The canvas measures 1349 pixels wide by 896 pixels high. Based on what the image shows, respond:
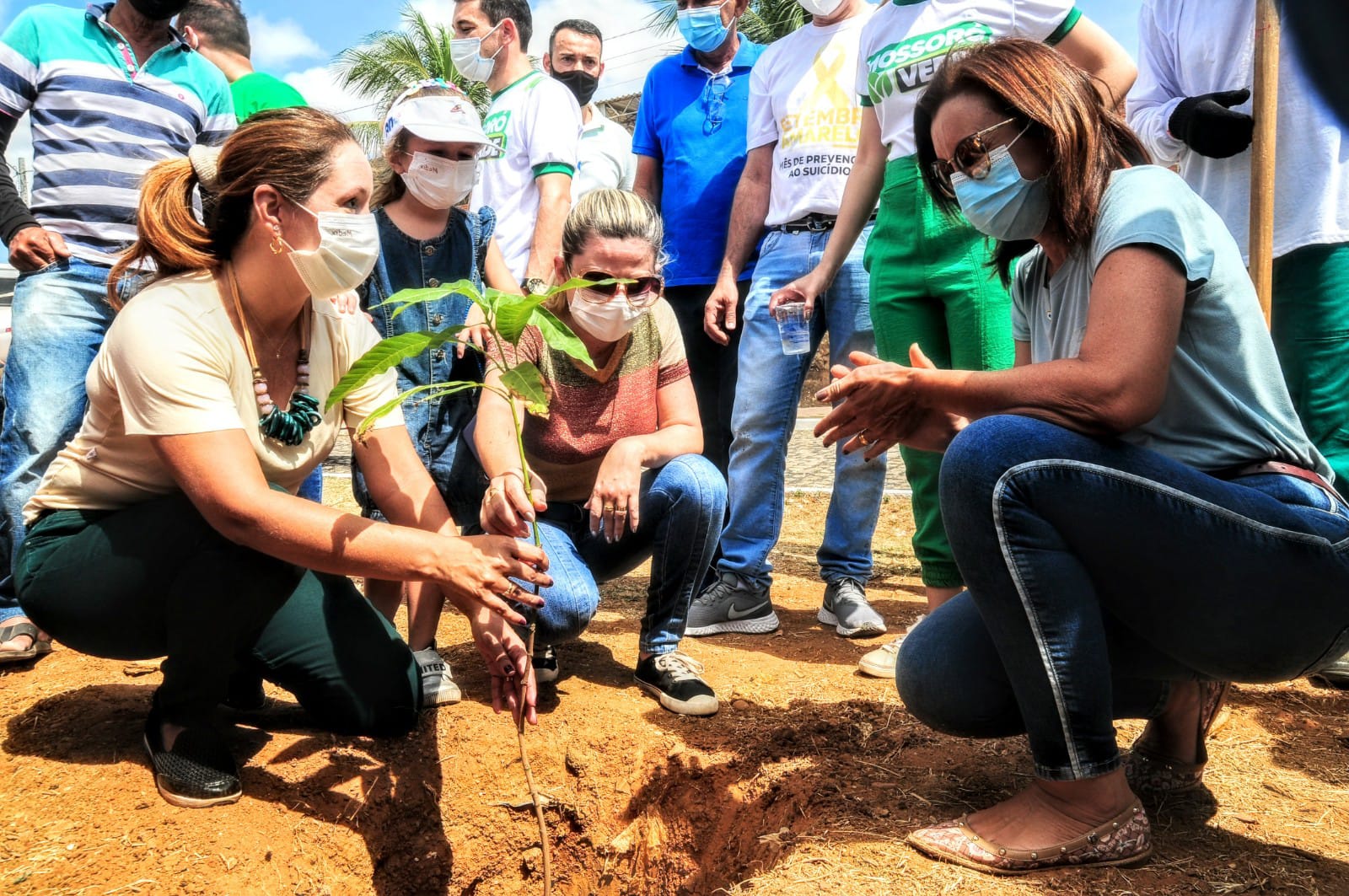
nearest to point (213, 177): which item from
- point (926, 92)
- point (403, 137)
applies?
point (403, 137)

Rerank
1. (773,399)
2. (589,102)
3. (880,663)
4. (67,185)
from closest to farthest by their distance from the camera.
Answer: (880,663)
(67,185)
(773,399)
(589,102)

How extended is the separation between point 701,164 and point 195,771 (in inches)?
118

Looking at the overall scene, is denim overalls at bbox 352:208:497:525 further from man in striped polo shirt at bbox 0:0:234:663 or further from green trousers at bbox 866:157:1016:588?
green trousers at bbox 866:157:1016:588

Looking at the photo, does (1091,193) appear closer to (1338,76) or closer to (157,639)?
(1338,76)

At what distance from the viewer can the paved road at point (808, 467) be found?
7594 mm

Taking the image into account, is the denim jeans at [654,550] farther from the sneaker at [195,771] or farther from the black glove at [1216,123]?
the black glove at [1216,123]

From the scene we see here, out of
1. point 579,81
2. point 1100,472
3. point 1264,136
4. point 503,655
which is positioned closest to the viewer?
point 1100,472

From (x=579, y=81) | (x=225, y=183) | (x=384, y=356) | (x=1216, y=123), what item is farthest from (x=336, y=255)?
(x=579, y=81)

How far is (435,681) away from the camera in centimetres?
310

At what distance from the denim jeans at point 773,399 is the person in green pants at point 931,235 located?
15.6 inches

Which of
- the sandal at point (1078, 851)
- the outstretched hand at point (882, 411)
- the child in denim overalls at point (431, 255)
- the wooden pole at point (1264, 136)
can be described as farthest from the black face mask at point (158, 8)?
the sandal at point (1078, 851)

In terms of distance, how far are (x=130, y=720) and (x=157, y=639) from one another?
1.55 ft

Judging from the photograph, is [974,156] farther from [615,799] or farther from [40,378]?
[40,378]

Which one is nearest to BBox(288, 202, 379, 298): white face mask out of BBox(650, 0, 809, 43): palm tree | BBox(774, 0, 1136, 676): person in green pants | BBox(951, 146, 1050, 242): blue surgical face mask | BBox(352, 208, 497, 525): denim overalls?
BBox(352, 208, 497, 525): denim overalls
